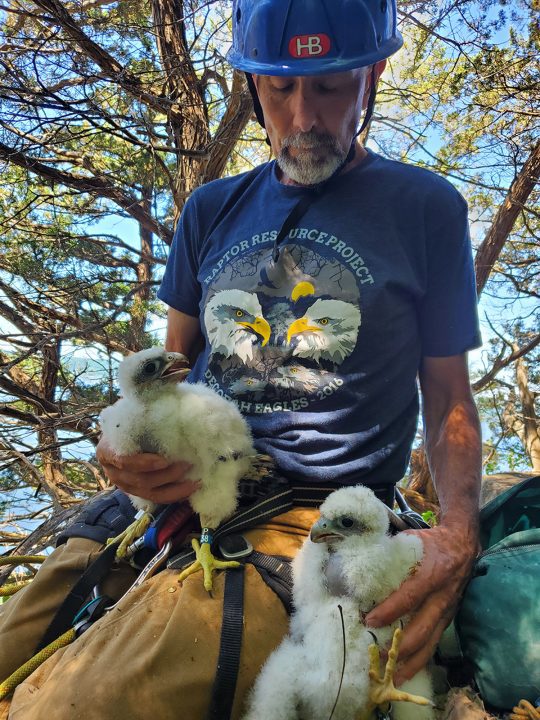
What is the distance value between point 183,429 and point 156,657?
26.0 inches

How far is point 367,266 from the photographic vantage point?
1.76m

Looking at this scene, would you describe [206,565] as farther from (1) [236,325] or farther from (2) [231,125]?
(2) [231,125]

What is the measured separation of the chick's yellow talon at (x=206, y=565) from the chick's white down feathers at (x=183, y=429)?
10 centimetres

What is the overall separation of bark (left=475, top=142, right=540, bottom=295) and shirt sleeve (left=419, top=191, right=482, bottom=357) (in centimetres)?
391

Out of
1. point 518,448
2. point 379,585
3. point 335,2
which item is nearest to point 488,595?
point 379,585

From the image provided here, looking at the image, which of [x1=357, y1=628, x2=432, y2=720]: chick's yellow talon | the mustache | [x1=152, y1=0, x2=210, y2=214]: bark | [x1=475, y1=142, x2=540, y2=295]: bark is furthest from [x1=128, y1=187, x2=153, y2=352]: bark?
[x1=357, y1=628, x2=432, y2=720]: chick's yellow talon

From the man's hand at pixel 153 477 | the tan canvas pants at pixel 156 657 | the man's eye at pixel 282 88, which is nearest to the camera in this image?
the tan canvas pants at pixel 156 657

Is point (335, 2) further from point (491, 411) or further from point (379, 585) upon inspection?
point (491, 411)

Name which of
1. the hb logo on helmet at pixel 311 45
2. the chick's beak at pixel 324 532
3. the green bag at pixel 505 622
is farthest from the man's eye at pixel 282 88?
the green bag at pixel 505 622

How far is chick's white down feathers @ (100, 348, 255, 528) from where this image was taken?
1615mm

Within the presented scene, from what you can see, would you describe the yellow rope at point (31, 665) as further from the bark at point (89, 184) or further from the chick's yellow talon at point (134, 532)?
the bark at point (89, 184)

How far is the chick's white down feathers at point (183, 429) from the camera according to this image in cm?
162

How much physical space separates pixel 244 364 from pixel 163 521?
0.61 meters

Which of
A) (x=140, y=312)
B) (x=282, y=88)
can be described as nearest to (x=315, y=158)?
(x=282, y=88)
